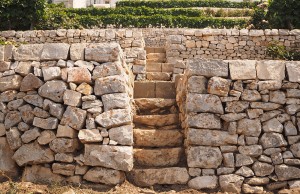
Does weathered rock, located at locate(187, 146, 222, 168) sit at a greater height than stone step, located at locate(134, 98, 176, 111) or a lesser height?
lesser

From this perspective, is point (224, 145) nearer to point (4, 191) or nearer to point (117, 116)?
point (117, 116)

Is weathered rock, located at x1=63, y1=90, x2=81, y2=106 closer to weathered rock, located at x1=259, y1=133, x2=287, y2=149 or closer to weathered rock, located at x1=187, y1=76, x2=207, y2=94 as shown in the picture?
weathered rock, located at x1=187, y1=76, x2=207, y2=94

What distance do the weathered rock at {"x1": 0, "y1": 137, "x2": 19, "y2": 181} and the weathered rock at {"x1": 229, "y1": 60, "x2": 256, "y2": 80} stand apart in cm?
351

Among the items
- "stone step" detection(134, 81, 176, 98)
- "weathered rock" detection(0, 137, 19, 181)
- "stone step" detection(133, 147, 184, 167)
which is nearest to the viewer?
"weathered rock" detection(0, 137, 19, 181)

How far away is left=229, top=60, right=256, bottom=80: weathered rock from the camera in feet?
16.2

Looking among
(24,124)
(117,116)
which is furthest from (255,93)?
(24,124)

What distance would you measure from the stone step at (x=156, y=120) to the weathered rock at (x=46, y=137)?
1.48m

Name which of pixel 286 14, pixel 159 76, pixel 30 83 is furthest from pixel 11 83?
pixel 286 14

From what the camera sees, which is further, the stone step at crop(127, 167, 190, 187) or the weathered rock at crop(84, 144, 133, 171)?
the stone step at crop(127, 167, 190, 187)

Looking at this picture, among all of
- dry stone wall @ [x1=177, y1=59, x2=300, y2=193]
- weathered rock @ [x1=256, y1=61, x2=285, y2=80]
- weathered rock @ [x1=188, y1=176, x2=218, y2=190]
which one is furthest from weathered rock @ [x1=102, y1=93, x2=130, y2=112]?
weathered rock @ [x1=256, y1=61, x2=285, y2=80]

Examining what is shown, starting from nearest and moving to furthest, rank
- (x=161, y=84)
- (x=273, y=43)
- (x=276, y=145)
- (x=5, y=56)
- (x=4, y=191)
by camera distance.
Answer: (x=4, y=191) < (x=276, y=145) < (x=5, y=56) < (x=161, y=84) < (x=273, y=43)

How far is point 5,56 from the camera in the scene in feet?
17.2

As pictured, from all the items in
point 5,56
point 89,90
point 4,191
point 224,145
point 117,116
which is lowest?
point 4,191

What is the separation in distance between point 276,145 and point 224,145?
748 mm
